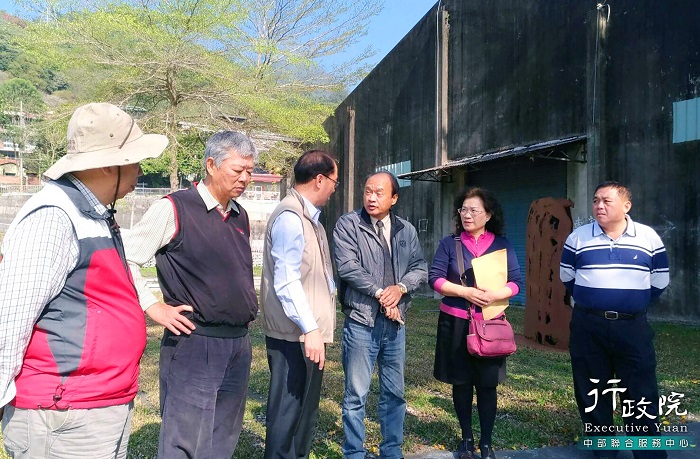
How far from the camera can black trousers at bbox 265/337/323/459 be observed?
2922 millimetres

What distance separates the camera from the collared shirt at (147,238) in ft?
8.09

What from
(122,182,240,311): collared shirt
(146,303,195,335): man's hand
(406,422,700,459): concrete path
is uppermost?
(122,182,240,311): collared shirt

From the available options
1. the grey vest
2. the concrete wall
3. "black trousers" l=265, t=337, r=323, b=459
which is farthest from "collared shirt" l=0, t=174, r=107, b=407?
the concrete wall

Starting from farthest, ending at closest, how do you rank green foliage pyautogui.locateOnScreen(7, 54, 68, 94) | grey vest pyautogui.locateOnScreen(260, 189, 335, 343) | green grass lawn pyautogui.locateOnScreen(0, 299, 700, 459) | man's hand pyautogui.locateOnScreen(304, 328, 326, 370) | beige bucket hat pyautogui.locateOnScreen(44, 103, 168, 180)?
green foliage pyautogui.locateOnScreen(7, 54, 68, 94)
green grass lawn pyautogui.locateOnScreen(0, 299, 700, 459)
grey vest pyautogui.locateOnScreen(260, 189, 335, 343)
man's hand pyautogui.locateOnScreen(304, 328, 326, 370)
beige bucket hat pyautogui.locateOnScreen(44, 103, 168, 180)

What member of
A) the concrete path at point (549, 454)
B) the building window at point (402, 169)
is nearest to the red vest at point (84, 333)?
the concrete path at point (549, 454)

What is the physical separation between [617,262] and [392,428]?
68.7 inches

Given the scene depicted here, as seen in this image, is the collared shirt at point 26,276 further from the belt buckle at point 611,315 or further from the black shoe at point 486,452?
the belt buckle at point 611,315

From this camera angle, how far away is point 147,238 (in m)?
2.48

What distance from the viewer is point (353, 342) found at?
3.40 meters

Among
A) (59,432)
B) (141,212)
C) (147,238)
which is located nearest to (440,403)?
(147,238)

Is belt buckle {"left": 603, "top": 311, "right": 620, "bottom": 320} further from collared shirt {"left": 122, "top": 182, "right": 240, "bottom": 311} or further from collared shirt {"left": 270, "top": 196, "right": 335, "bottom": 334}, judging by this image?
collared shirt {"left": 122, "top": 182, "right": 240, "bottom": 311}

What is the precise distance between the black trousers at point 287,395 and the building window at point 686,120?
28.8ft

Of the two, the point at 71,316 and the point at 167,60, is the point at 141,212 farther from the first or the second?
the point at 71,316

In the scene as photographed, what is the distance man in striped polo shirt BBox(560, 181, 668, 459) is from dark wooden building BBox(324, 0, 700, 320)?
6806 millimetres
